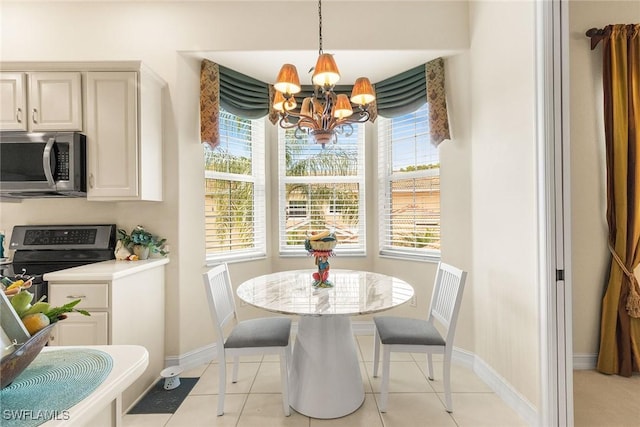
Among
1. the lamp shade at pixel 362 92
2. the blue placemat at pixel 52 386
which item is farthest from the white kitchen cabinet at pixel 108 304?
the lamp shade at pixel 362 92

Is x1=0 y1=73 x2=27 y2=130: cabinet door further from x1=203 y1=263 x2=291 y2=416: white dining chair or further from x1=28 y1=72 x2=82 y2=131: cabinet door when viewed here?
x1=203 y1=263 x2=291 y2=416: white dining chair

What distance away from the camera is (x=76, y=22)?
2498 millimetres

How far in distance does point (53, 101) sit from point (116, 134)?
48 centimetres

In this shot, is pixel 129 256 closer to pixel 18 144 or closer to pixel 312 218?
pixel 18 144

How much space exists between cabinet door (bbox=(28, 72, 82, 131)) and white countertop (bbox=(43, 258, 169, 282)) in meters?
1.01

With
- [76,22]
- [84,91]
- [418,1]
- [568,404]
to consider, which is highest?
[418,1]

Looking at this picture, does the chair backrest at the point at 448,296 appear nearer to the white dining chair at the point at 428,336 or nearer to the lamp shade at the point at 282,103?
the white dining chair at the point at 428,336

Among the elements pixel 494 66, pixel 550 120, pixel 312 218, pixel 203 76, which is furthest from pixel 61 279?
pixel 494 66

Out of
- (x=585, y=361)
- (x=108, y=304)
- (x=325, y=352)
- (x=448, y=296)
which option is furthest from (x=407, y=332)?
(x=108, y=304)

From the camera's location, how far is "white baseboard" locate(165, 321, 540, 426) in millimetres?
1863

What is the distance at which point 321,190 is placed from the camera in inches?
128

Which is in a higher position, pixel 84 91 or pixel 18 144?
pixel 84 91

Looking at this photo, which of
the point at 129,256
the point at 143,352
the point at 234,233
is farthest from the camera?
the point at 234,233

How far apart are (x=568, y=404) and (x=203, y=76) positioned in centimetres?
340
